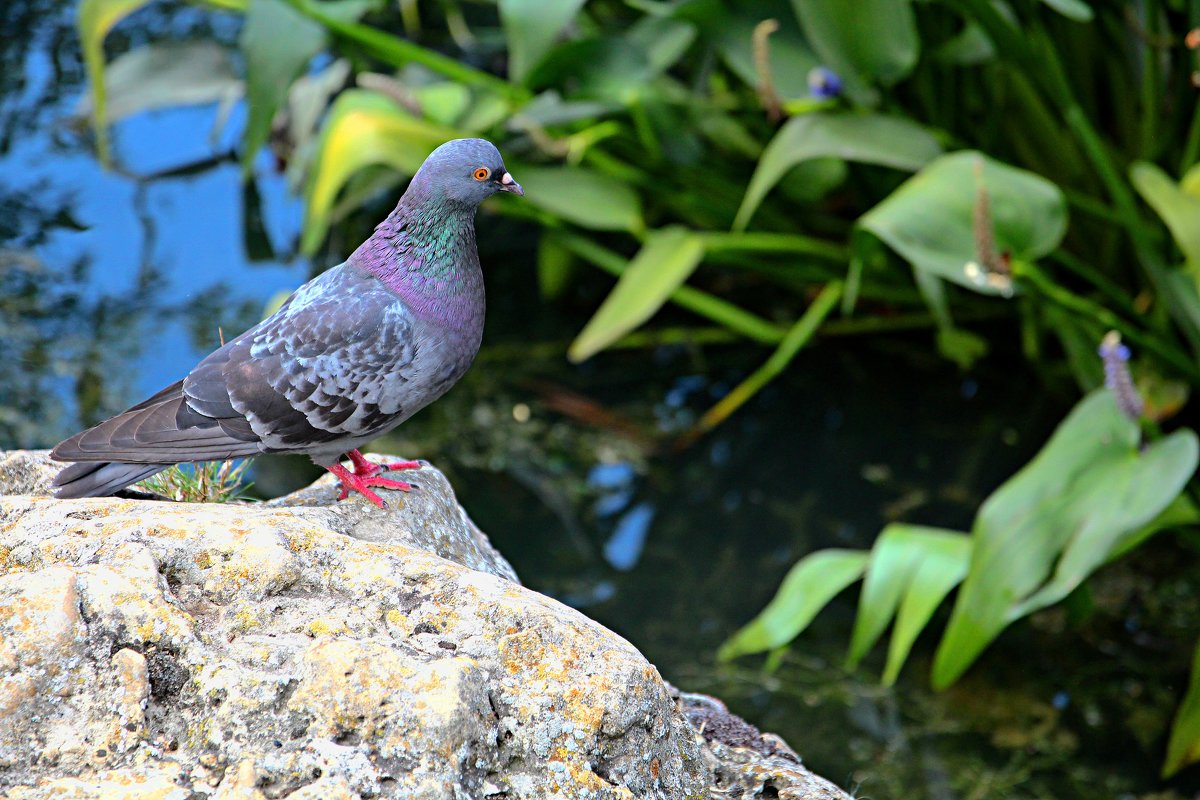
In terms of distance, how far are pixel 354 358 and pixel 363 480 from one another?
231 millimetres

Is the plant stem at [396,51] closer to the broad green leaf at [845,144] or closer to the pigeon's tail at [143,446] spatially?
the broad green leaf at [845,144]

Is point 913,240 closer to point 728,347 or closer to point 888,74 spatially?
point 888,74

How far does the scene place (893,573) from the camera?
3.47 m

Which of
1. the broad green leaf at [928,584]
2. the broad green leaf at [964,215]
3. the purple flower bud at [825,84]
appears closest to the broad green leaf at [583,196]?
the purple flower bud at [825,84]

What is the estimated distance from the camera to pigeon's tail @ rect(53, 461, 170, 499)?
2.11 meters

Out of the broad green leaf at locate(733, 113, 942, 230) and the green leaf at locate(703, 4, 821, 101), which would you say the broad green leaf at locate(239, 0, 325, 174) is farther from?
the broad green leaf at locate(733, 113, 942, 230)

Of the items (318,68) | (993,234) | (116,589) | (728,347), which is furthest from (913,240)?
(318,68)

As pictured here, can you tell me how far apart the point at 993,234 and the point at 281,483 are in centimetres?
264

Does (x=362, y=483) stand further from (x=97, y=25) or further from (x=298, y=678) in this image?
(x=97, y=25)

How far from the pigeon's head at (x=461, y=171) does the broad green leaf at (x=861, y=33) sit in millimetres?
1962

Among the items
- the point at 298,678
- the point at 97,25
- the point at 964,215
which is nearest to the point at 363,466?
the point at 298,678

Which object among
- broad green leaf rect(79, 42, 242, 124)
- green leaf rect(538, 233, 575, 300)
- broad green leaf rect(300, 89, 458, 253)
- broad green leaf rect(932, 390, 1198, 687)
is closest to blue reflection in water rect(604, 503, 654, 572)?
green leaf rect(538, 233, 575, 300)

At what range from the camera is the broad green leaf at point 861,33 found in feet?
12.5

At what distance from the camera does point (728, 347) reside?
5.19 m
